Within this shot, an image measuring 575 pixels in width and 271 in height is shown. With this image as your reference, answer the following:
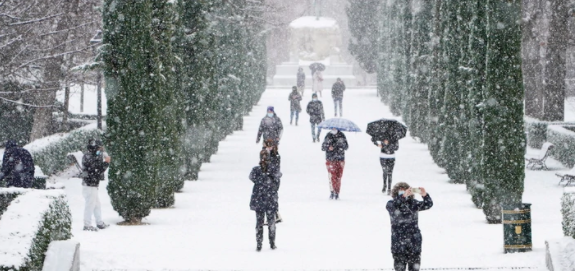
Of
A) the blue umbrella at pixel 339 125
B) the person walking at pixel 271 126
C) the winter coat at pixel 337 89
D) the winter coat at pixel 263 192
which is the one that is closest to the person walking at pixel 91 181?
the winter coat at pixel 263 192

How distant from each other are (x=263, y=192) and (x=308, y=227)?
3.01 metres

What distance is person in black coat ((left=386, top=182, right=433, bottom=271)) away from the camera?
35.7 ft

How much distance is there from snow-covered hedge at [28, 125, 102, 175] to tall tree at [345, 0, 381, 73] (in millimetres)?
31485

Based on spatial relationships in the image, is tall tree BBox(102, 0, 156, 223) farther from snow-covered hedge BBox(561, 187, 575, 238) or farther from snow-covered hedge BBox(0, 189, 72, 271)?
snow-covered hedge BBox(561, 187, 575, 238)

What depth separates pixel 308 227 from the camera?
56.2 feet

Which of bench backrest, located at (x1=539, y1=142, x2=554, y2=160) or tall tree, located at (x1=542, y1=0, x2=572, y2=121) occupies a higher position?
tall tree, located at (x1=542, y1=0, x2=572, y2=121)

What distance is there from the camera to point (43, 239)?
11320mm

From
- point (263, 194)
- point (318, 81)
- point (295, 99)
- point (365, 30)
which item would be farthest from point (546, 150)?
point (365, 30)

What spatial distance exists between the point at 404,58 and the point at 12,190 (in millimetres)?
29017

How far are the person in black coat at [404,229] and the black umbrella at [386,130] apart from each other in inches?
415

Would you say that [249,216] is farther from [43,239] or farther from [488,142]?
[43,239]

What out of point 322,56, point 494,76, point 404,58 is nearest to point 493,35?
point 494,76

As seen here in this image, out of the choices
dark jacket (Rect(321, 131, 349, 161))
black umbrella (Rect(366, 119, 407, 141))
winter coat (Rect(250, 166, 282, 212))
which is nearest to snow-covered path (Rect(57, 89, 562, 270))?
winter coat (Rect(250, 166, 282, 212))

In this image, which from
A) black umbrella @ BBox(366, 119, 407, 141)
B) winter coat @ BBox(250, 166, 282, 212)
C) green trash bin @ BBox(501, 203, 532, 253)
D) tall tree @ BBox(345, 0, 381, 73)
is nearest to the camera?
green trash bin @ BBox(501, 203, 532, 253)
